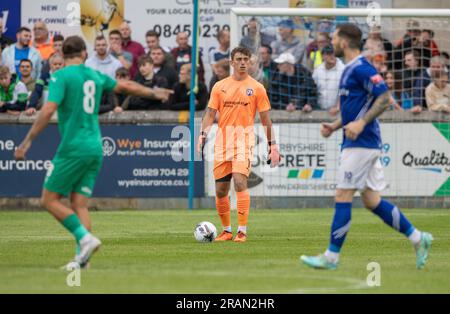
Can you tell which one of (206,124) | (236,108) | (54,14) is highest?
(54,14)

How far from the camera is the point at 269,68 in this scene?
2408 cm

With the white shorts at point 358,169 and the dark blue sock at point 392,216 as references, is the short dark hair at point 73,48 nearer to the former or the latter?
the white shorts at point 358,169

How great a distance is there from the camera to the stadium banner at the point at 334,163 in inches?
933

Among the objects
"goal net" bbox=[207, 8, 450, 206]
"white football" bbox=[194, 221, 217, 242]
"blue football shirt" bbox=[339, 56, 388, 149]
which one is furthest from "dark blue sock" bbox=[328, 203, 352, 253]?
"goal net" bbox=[207, 8, 450, 206]

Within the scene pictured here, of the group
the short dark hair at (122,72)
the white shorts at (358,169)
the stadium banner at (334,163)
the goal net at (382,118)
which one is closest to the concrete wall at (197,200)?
the goal net at (382,118)

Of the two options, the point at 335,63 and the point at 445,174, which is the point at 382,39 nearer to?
the point at 335,63

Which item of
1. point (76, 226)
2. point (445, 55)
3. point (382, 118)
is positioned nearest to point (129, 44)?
point (382, 118)

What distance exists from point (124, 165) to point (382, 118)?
5.76m

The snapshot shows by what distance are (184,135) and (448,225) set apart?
23.7 feet

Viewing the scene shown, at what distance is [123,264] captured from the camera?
11.9 metres

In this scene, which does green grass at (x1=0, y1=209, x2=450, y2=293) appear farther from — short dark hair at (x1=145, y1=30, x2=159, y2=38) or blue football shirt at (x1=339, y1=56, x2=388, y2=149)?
short dark hair at (x1=145, y1=30, x2=159, y2=38)

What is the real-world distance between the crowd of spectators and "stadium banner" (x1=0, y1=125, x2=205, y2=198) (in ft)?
2.15

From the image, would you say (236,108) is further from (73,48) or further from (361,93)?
(73,48)

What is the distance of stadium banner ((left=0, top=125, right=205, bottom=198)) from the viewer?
23.9 meters
